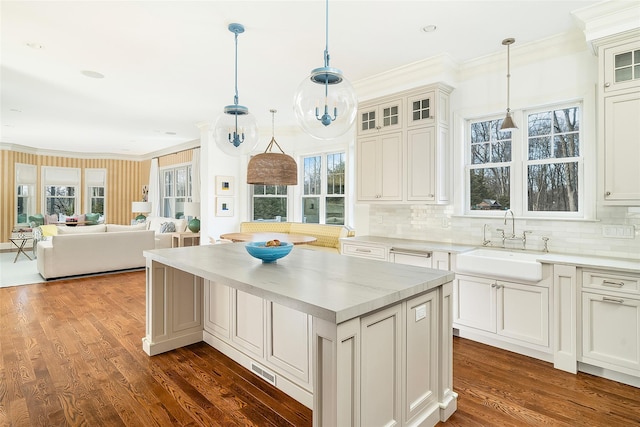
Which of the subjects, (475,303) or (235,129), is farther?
(475,303)

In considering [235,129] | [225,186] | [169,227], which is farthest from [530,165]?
[169,227]

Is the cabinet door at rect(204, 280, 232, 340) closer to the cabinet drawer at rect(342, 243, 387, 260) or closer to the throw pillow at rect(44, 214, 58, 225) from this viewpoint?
the cabinet drawer at rect(342, 243, 387, 260)

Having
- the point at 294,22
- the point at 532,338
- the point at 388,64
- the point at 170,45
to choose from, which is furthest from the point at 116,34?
the point at 532,338

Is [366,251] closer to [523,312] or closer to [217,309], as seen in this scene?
[523,312]

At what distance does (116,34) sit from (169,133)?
4763 millimetres

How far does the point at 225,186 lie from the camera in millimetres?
6973

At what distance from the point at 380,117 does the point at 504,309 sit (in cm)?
248

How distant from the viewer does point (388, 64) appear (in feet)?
12.7

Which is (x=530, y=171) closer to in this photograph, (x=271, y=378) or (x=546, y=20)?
(x=546, y=20)

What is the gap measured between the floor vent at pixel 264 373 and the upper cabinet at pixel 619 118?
9.35ft

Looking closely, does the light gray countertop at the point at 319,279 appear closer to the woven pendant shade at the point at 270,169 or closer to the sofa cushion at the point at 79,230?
the woven pendant shade at the point at 270,169

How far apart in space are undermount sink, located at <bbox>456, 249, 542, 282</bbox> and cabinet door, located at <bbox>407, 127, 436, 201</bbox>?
813 mm

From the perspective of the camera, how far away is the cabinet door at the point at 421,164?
376 cm

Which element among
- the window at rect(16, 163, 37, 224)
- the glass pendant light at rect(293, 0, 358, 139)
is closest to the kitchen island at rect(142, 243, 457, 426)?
the glass pendant light at rect(293, 0, 358, 139)
